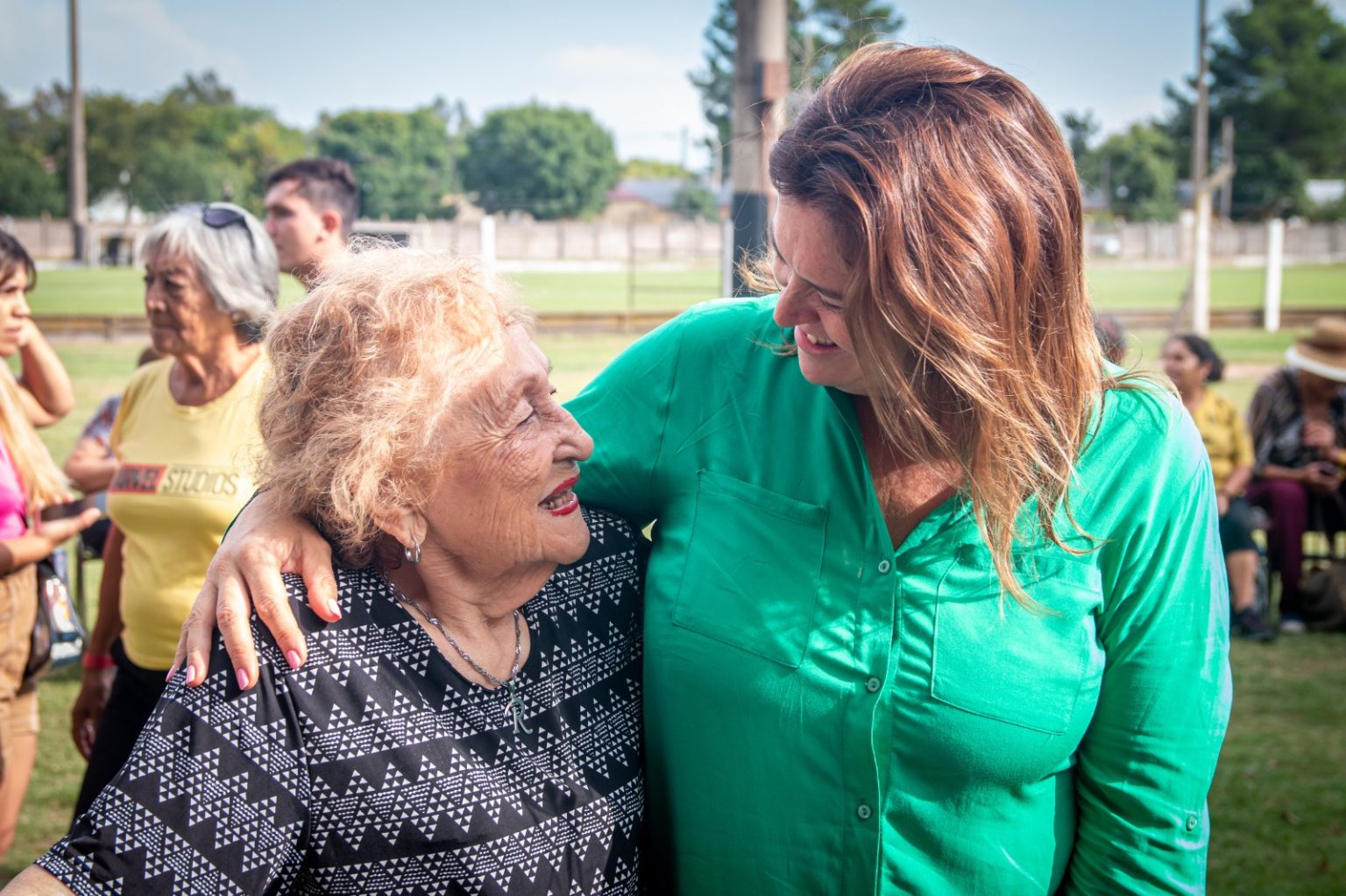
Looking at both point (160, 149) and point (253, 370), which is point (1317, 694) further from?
point (160, 149)

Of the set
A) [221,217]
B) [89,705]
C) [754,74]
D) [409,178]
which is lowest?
[89,705]

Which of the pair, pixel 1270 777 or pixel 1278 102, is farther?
pixel 1278 102

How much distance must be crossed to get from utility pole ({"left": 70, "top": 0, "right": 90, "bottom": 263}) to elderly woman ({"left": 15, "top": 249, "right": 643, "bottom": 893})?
3571cm

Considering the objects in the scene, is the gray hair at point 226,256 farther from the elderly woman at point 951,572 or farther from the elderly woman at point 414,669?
the elderly woman at point 951,572

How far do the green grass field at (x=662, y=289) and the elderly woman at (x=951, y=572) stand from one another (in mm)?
21328

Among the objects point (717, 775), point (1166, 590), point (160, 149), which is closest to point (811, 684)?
point (717, 775)

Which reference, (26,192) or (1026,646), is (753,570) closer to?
(1026,646)

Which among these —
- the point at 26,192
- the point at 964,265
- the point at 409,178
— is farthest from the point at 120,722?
the point at 26,192

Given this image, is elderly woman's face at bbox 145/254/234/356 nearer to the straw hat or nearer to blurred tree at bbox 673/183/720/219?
the straw hat

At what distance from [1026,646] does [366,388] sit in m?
1.10

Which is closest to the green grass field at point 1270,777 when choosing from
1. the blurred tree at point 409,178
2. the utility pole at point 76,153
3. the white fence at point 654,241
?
the blurred tree at point 409,178

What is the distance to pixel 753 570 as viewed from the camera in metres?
1.80

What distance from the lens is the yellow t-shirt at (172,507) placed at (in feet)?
10.5

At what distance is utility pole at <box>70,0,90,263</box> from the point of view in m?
32.6
